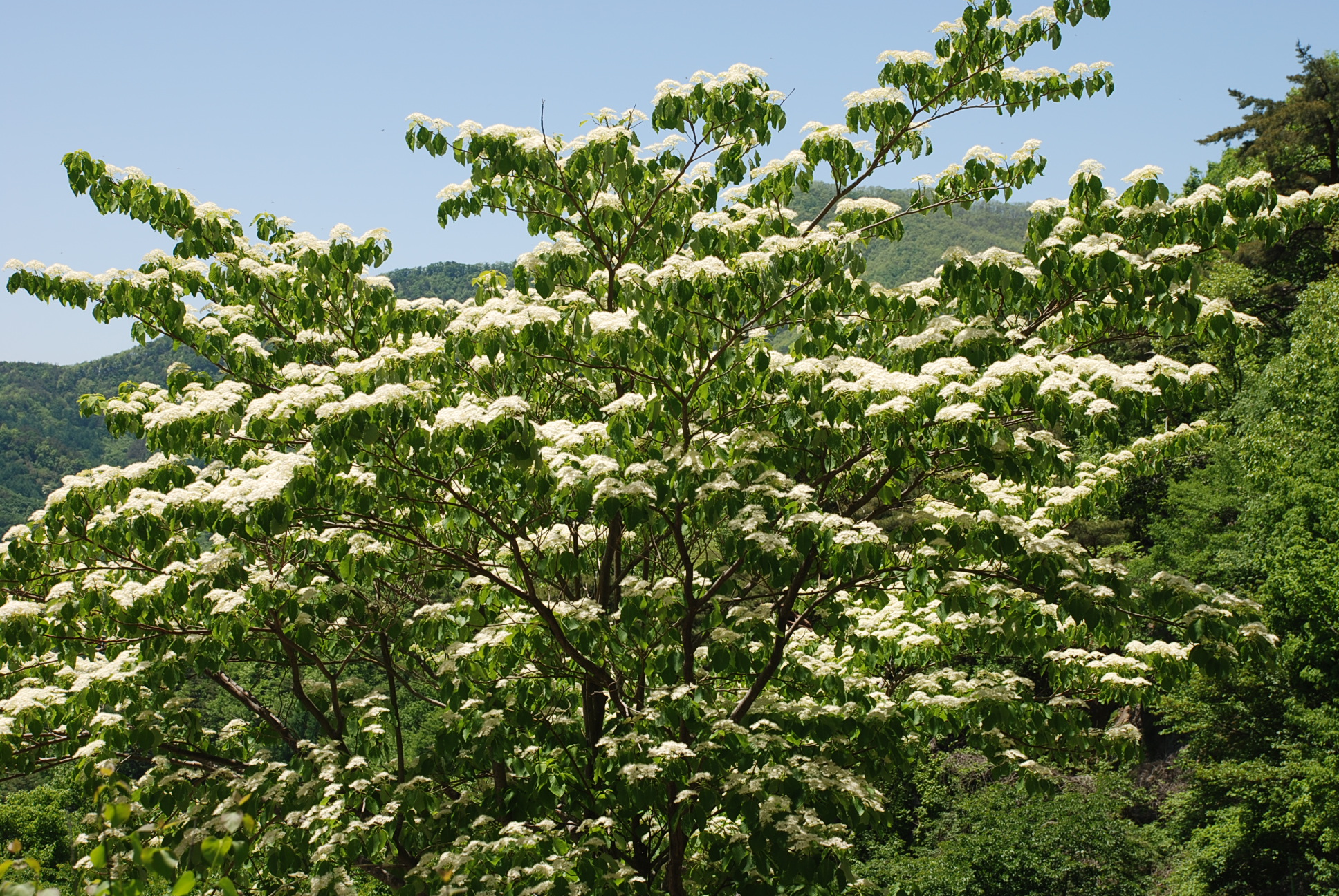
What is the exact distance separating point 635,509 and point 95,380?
156 m

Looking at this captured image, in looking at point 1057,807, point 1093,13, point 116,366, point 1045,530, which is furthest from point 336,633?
point 116,366

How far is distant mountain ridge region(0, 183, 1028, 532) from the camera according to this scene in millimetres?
98875

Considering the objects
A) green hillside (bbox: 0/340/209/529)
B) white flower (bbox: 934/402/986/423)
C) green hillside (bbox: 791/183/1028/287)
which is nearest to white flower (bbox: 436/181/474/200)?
white flower (bbox: 934/402/986/423)

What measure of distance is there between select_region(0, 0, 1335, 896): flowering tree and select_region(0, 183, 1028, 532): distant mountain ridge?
8371cm

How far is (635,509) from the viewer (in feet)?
15.4

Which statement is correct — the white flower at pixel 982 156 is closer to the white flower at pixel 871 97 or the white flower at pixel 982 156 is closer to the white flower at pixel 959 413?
the white flower at pixel 871 97

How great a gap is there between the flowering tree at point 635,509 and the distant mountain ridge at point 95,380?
83.7 m

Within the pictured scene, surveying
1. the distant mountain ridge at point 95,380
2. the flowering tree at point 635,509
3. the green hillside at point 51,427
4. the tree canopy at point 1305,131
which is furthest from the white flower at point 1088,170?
the green hillside at point 51,427

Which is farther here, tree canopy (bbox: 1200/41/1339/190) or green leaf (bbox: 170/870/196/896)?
tree canopy (bbox: 1200/41/1339/190)

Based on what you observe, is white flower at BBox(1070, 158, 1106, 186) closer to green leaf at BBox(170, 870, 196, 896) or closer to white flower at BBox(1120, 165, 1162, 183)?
white flower at BBox(1120, 165, 1162, 183)

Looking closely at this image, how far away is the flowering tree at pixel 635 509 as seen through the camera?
16.4 ft

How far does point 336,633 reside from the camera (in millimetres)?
6762

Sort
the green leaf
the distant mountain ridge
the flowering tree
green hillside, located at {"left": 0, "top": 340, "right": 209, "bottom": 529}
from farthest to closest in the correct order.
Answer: green hillside, located at {"left": 0, "top": 340, "right": 209, "bottom": 529}, the distant mountain ridge, the flowering tree, the green leaf

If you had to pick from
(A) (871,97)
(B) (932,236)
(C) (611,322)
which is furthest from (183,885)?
(B) (932,236)
